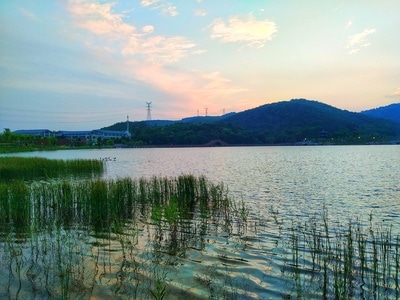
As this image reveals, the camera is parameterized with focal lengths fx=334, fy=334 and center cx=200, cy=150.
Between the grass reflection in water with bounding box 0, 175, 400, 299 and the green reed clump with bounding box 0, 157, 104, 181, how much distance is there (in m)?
13.2

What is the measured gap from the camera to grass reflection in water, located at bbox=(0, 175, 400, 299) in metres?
6.94

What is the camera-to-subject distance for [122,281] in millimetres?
7277

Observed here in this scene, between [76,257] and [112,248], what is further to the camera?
[112,248]

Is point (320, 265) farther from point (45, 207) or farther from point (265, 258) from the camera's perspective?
point (45, 207)

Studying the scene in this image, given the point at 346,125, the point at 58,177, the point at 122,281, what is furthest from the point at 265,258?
the point at 346,125

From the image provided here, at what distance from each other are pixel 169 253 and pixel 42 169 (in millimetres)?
23749

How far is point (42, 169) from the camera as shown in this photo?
29.3 metres

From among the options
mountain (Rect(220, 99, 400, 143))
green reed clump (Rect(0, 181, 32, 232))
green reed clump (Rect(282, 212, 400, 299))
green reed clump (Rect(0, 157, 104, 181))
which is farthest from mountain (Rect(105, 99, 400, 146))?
green reed clump (Rect(282, 212, 400, 299))

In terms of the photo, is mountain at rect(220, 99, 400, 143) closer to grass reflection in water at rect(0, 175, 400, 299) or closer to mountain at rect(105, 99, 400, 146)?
mountain at rect(105, 99, 400, 146)

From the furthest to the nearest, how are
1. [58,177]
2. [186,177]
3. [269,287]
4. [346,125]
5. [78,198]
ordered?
1. [346,125]
2. [58,177]
3. [186,177]
4. [78,198]
5. [269,287]

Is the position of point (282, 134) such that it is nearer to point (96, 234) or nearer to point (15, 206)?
point (15, 206)

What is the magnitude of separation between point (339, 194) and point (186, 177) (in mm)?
10592

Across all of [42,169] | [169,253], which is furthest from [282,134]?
[169,253]

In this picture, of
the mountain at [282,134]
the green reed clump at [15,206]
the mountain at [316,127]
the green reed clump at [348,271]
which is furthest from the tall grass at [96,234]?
the mountain at [316,127]
